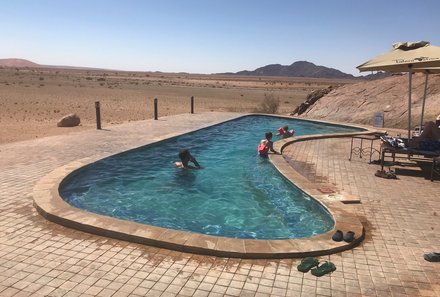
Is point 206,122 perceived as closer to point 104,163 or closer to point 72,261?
point 104,163

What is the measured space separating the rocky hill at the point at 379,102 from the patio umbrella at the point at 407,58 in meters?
7.97

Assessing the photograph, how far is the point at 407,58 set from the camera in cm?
940

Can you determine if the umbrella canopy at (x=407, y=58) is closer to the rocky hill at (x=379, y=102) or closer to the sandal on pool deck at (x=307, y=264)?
the sandal on pool deck at (x=307, y=264)

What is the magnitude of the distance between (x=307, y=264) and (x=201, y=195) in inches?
187

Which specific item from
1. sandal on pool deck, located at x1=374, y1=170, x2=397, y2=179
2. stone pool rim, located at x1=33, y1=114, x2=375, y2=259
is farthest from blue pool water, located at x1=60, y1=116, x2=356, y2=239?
sandal on pool deck, located at x1=374, y1=170, x2=397, y2=179

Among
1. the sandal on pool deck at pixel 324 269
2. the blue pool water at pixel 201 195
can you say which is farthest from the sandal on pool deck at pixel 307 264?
the blue pool water at pixel 201 195

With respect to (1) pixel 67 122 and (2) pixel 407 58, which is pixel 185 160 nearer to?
(2) pixel 407 58

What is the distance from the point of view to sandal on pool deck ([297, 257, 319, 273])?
4691 millimetres

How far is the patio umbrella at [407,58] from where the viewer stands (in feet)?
29.8

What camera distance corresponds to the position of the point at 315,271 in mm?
4613

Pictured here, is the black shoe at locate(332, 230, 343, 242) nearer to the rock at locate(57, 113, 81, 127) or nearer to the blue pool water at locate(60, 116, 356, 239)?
the blue pool water at locate(60, 116, 356, 239)

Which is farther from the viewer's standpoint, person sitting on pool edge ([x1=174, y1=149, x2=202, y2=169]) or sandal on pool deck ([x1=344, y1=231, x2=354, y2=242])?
person sitting on pool edge ([x1=174, y1=149, x2=202, y2=169])

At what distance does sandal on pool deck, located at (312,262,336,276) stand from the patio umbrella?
6.27 meters

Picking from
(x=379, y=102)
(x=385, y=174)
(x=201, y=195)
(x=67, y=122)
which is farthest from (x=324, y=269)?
(x=379, y=102)
